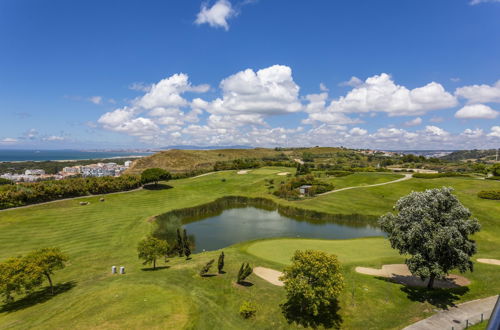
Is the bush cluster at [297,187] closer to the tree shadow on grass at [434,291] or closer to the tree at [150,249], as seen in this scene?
the tree shadow on grass at [434,291]

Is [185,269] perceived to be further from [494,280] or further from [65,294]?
[494,280]

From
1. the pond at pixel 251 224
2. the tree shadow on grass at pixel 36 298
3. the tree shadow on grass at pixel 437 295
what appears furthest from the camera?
the pond at pixel 251 224

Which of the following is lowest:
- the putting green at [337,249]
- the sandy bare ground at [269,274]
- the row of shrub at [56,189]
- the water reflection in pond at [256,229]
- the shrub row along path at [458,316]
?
the water reflection in pond at [256,229]

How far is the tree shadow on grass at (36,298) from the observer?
2582cm

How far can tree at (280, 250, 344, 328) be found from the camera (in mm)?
21328

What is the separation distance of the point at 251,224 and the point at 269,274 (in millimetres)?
28843

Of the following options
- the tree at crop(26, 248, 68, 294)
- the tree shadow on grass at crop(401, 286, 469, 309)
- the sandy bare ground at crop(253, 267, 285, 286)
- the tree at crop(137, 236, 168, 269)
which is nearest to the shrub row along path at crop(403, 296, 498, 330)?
the tree shadow on grass at crop(401, 286, 469, 309)

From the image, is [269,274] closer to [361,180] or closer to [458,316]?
[458,316]

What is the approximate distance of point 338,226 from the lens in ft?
193

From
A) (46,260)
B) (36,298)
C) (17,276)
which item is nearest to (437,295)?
(46,260)

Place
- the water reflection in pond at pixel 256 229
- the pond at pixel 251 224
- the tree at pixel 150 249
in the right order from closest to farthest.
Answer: the tree at pixel 150 249 < the water reflection in pond at pixel 256 229 < the pond at pixel 251 224

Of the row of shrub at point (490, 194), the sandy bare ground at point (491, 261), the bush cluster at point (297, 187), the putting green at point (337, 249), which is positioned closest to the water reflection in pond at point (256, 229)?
the putting green at point (337, 249)

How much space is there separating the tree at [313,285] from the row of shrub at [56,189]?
7222 centimetres

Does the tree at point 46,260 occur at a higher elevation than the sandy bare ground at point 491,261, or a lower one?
higher
